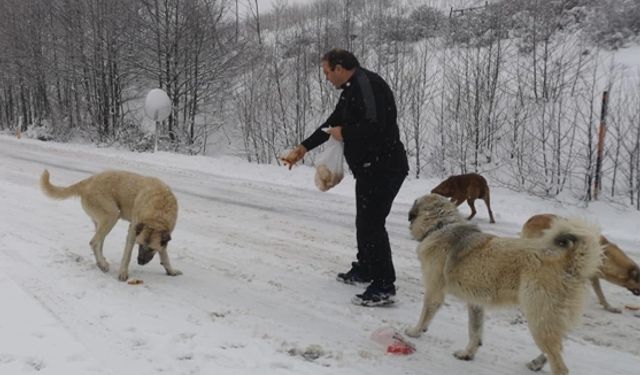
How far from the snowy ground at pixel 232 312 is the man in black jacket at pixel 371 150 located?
1.40 ft

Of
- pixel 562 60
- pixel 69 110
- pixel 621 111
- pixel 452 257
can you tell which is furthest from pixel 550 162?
pixel 69 110

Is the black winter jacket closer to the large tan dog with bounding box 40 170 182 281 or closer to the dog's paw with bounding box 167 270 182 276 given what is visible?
the large tan dog with bounding box 40 170 182 281

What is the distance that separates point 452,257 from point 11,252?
16.9 ft

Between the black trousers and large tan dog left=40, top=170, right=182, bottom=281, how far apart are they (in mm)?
2058

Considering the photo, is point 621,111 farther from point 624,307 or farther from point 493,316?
point 493,316

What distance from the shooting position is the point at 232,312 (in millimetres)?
4707

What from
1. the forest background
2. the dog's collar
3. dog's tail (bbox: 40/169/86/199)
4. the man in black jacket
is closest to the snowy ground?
the man in black jacket

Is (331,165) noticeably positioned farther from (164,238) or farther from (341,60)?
(164,238)

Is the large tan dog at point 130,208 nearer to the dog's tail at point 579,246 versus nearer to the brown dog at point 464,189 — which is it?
the dog's tail at point 579,246

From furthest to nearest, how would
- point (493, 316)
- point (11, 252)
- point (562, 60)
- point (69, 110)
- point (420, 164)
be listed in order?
point (69, 110), point (420, 164), point (562, 60), point (11, 252), point (493, 316)

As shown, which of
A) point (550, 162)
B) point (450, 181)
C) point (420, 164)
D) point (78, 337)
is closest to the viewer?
point (78, 337)

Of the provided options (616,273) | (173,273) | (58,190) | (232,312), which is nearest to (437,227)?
(232,312)

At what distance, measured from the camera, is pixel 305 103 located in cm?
2055

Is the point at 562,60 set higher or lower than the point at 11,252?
higher
